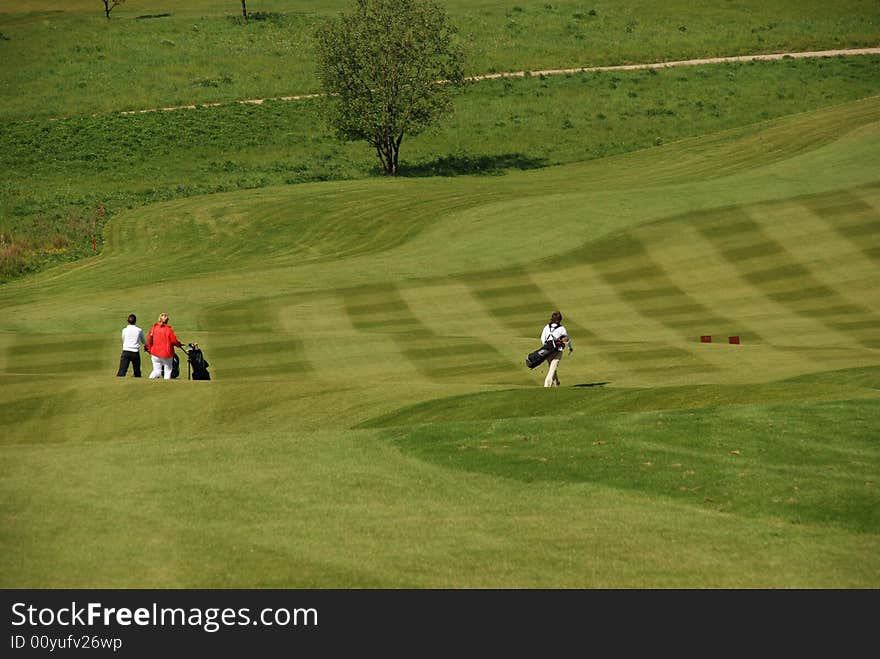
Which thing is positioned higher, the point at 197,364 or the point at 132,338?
→ the point at 132,338

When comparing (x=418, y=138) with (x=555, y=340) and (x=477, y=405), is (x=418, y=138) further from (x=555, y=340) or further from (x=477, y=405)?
(x=477, y=405)

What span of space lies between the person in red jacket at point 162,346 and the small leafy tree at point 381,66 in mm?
46734

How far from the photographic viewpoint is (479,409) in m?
26.3

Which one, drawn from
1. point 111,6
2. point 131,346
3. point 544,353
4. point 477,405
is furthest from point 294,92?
point 477,405

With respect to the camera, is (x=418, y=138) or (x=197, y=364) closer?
(x=197, y=364)

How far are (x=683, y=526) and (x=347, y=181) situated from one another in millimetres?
59559

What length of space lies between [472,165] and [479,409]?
2219 inches

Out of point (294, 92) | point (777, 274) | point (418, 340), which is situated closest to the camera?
point (418, 340)

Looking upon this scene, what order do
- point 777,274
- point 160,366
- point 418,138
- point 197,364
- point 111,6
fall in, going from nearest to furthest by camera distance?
point 197,364, point 160,366, point 777,274, point 418,138, point 111,6

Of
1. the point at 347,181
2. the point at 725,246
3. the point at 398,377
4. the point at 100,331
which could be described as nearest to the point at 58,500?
the point at 398,377

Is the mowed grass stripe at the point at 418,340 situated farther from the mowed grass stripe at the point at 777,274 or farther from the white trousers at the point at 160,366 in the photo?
the mowed grass stripe at the point at 777,274

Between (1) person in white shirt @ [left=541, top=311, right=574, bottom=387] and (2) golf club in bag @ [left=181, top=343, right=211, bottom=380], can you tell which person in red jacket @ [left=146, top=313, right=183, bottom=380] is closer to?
(2) golf club in bag @ [left=181, top=343, right=211, bottom=380]

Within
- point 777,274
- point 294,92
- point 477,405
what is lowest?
point 777,274
